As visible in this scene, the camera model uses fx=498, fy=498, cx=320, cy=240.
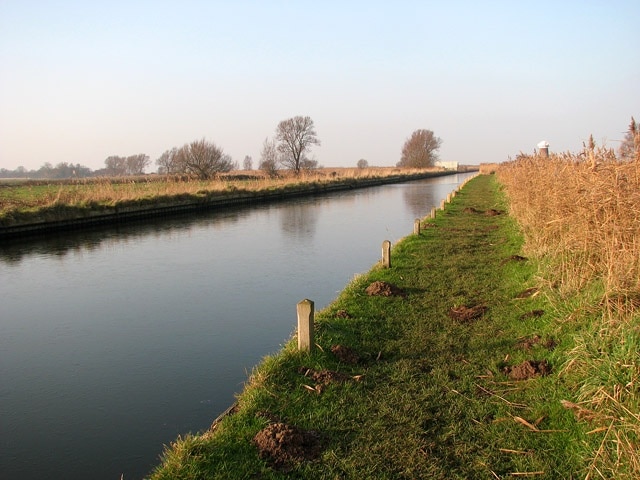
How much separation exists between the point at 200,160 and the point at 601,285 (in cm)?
4465

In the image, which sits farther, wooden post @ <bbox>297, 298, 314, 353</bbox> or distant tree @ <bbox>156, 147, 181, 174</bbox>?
distant tree @ <bbox>156, 147, 181, 174</bbox>

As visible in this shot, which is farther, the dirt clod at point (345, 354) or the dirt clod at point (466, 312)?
the dirt clod at point (466, 312)

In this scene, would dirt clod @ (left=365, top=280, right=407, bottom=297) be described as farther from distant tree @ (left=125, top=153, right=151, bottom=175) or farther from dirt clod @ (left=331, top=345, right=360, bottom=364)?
distant tree @ (left=125, top=153, right=151, bottom=175)

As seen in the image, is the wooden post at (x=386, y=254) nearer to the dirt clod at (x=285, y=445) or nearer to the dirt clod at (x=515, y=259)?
the dirt clod at (x=515, y=259)

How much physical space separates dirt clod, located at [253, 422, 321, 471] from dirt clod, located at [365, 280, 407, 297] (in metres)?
4.11

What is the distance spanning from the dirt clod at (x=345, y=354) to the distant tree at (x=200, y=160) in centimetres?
4286

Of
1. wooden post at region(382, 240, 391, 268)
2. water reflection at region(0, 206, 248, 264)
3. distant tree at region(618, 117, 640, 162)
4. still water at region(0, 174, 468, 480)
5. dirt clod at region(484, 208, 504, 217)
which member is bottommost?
still water at region(0, 174, 468, 480)

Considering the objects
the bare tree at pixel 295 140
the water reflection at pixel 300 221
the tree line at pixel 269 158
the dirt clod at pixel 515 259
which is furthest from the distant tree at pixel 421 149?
the dirt clod at pixel 515 259

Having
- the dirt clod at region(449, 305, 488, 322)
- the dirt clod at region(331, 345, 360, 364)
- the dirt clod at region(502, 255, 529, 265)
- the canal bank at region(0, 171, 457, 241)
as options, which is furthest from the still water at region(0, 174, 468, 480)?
the dirt clod at region(502, 255, 529, 265)

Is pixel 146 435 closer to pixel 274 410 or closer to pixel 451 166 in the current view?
pixel 274 410

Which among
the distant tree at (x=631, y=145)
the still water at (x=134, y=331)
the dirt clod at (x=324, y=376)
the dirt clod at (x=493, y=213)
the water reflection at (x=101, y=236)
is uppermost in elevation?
the distant tree at (x=631, y=145)

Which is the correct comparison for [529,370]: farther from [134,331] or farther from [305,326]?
[134,331]

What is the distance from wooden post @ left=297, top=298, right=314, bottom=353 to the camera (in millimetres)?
5258

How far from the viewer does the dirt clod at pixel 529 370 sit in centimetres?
491
